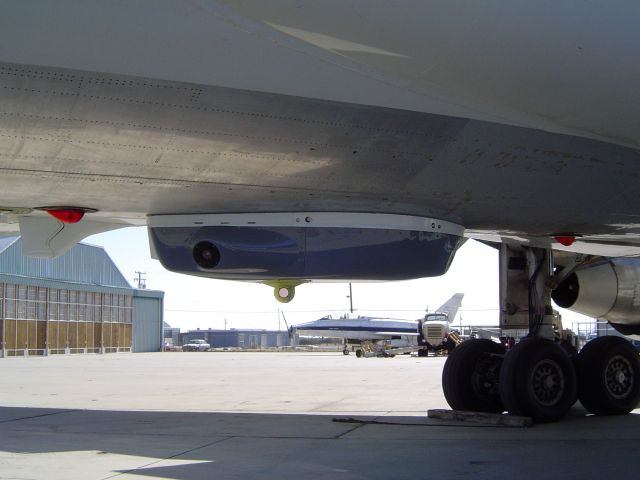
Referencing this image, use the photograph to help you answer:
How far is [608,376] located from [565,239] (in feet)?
6.13

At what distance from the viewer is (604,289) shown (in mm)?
10805

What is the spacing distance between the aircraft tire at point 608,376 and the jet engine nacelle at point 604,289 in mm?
1090

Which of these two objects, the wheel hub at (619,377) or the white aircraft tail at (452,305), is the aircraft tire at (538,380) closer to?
the wheel hub at (619,377)

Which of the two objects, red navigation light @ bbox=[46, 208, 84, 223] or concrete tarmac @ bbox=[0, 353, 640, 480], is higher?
red navigation light @ bbox=[46, 208, 84, 223]

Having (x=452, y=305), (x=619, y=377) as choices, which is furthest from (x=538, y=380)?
(x=452, y=305)

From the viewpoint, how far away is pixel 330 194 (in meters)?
6.82

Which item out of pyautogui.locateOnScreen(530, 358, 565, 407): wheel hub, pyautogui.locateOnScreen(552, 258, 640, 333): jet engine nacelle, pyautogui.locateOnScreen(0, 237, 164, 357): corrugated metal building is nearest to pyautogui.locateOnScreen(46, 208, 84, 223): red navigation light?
pyautogui.locateOnScreen(530, 358, 565, 407): wheel hub

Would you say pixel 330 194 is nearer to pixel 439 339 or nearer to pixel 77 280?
pixel 439 339

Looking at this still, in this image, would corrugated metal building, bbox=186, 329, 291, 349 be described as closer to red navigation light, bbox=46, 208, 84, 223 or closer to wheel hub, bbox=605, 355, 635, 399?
wheel hub, bbox=605, 355, 635, 399

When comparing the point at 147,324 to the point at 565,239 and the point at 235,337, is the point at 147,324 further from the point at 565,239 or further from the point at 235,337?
the point at 235,337

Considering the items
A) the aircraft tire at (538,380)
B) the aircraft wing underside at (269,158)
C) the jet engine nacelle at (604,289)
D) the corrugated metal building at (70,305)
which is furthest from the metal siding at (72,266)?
the aircraft wing underside at (269,158)

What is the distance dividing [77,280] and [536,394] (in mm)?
45376

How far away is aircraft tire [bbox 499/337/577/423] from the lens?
28.6ft

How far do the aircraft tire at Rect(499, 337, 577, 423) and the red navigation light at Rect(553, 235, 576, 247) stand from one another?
118cm
